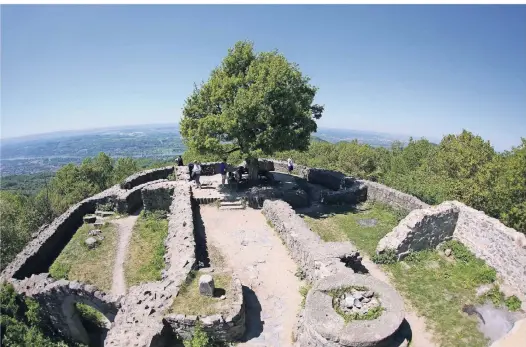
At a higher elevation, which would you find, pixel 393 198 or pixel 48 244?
pixel 393 198

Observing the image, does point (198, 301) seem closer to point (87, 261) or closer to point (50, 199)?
point (87, 261)

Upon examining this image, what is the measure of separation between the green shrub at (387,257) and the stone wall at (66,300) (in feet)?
34.4

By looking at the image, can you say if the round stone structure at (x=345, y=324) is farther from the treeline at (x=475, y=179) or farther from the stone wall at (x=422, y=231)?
the treeline at (x=475, y=179)

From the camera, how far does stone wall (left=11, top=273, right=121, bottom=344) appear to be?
35.6 feet

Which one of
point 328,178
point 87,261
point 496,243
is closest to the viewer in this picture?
point 496,243

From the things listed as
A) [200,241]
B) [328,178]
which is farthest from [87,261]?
[328,178]

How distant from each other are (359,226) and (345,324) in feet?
35.2

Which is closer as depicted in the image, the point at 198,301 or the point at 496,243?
the point at 198,301

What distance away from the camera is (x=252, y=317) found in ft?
33.3

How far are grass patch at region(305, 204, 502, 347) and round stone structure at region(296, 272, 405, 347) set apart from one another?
255 cm

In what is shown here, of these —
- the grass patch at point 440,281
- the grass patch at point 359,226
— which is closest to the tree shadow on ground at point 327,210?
the grass patch at point 359,226

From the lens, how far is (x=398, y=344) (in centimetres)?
805

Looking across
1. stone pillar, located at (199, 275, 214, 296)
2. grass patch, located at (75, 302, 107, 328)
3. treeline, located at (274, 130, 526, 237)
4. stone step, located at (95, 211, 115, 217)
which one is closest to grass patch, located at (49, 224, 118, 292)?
grass patch, located at (75, 302, 107, 328)

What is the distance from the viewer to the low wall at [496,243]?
40.1 ft
